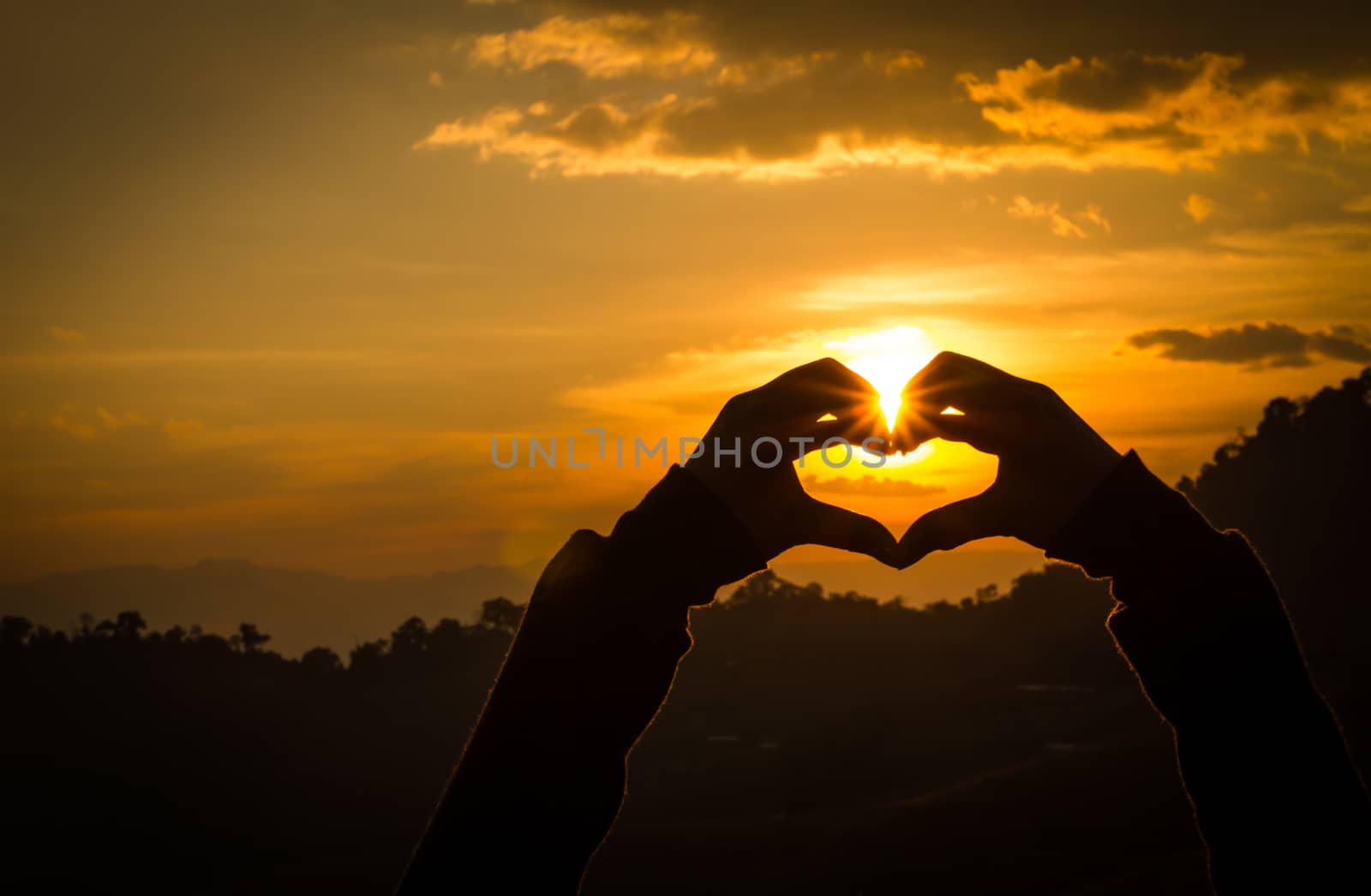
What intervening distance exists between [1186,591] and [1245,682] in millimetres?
459

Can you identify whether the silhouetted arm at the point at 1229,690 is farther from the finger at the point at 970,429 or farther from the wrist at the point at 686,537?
the wrist at the point at 686,537

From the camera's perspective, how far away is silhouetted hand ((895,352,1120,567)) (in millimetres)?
5094

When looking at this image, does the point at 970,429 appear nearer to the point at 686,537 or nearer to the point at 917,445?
the point at 917,445

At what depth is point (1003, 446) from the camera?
5.24 m

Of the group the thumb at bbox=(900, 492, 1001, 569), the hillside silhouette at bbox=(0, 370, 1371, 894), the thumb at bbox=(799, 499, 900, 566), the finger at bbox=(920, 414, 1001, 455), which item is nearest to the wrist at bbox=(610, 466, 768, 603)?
the thumb at bbox=(799, 499, 900, 566)

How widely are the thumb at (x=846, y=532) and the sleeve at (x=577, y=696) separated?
35cm

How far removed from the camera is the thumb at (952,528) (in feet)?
17.6

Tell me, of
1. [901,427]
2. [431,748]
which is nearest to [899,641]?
[431,748]

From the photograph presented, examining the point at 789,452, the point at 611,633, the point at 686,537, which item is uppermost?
the point at 789,452

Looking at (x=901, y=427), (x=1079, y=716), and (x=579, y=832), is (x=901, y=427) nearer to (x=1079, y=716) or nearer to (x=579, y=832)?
(x=579, y=832)

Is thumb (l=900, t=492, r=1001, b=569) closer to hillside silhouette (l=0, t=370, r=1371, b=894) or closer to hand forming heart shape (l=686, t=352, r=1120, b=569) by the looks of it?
hand forming heart shape (l=686, t=352, r=1120, b=569)

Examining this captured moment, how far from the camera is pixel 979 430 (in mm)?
5199

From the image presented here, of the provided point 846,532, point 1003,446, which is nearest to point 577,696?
point 846,532

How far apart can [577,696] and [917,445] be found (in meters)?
2.22
